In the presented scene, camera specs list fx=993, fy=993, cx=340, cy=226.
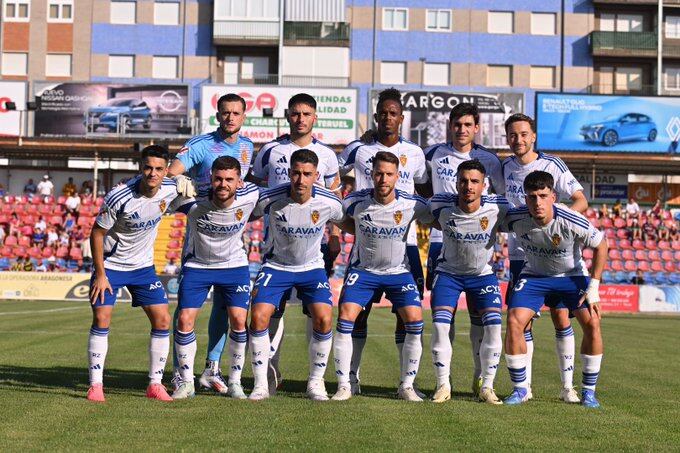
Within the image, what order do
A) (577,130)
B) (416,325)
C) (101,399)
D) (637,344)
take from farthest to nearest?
(577,130) < (637,344) < (416,325) < (101,399)

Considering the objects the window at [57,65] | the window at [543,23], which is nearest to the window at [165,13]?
the window at [57,65]

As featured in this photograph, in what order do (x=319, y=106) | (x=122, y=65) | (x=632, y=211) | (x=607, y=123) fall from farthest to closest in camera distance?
(x=122, y=65), (x=607, y=123), (x=319, y=106), (x=632, y=211)

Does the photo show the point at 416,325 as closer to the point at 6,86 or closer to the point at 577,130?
the point at 577,130

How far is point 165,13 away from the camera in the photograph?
55.3m

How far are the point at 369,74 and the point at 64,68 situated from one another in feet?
55.7

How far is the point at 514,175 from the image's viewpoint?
11055mm

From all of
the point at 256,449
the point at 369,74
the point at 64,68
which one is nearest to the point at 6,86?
the point at 64,68

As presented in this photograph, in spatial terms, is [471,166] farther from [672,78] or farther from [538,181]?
[672,78]

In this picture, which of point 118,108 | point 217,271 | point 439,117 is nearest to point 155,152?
point 217,271

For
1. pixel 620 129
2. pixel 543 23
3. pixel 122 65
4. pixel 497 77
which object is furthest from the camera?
pixel 497 77

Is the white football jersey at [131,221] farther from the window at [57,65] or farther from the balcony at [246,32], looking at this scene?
the window at [57,65]

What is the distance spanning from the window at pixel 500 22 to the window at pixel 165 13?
57.4 ft

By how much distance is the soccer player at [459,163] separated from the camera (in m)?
11.1

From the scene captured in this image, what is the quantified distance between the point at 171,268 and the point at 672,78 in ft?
110
